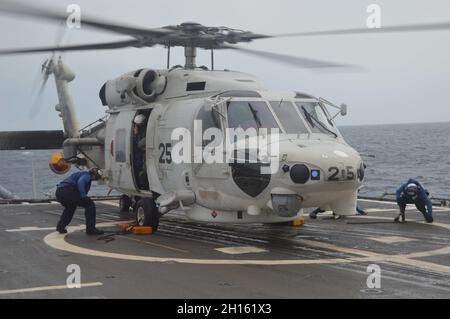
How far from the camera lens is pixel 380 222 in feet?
52.5

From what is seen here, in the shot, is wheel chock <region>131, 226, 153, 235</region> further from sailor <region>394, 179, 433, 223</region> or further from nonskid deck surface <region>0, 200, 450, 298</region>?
sailor <region>394, 179, 433, 223</region>

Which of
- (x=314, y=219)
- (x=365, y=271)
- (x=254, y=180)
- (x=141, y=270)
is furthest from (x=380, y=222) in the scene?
(x=141, y=270)

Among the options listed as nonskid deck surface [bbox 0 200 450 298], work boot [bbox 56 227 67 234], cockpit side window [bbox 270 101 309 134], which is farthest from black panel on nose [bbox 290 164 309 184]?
work boot [bbox 56 227 67 234]

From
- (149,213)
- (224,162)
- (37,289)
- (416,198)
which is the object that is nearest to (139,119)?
(149,213)

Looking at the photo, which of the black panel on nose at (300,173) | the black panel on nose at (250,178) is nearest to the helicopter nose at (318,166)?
the black panel on nose at (300,173)

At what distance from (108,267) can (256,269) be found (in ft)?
7.55

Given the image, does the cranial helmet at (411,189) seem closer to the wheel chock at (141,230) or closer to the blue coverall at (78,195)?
the wheel chock at (141,230)

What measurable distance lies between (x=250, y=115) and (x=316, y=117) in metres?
1.39

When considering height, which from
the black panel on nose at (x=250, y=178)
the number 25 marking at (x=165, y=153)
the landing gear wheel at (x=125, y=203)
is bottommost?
the landing gear wheel at (x=125, y=203)

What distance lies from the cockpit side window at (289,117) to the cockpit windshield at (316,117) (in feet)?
0.57

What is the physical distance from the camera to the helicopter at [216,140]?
1130 cm

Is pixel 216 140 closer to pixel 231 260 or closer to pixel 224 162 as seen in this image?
pixel 224 162

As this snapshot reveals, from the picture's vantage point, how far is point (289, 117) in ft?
40.5

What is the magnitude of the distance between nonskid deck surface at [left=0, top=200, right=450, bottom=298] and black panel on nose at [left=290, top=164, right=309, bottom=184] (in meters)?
1.30
